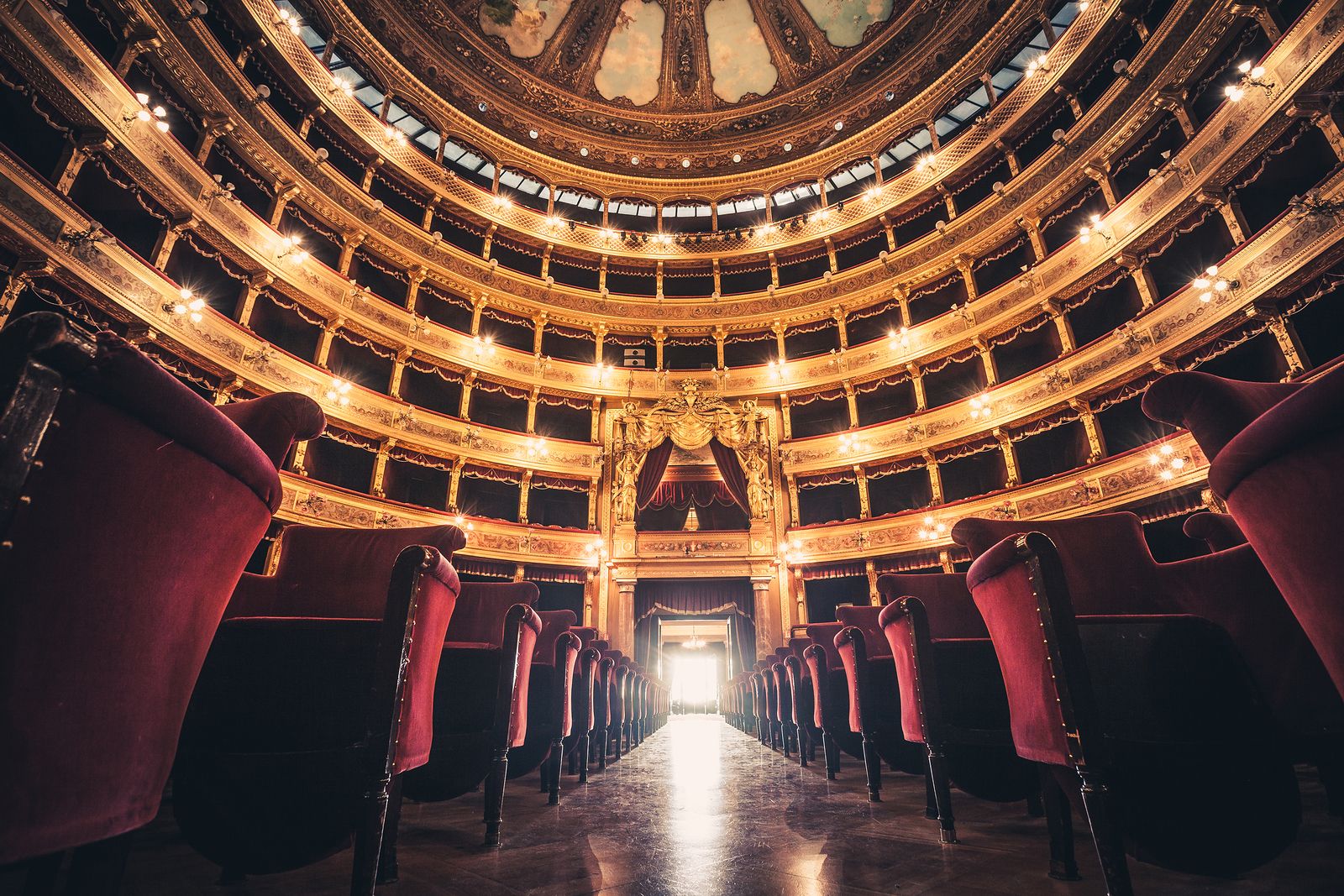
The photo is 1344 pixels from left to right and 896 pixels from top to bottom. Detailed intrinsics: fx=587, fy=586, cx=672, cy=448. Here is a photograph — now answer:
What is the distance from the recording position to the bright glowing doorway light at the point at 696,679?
2447cm

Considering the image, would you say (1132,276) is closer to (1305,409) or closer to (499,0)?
(1305,409)

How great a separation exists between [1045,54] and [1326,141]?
6.12 metres

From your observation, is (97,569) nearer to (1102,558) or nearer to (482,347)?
(1102,558)

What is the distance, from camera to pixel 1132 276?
1056 centimetres

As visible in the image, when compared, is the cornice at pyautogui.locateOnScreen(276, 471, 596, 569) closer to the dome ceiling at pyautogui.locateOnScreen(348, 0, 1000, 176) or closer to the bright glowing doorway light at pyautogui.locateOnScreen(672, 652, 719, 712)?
the dome ceiling at pyautogui.locateOnScreen(348, 0, 1000, 176)

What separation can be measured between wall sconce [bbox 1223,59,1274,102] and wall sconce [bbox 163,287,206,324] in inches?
609

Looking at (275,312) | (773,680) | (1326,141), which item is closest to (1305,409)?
(773,680)

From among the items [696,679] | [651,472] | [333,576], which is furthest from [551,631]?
[696,679]

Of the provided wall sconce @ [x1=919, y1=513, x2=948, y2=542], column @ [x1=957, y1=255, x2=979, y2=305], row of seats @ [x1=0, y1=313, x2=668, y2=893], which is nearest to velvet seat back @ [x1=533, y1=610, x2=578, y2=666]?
row of seats @ [x1=0, y1=313, x2=668, y2=893]

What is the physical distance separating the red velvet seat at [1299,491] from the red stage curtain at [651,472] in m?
12.2

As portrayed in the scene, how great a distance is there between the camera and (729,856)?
6.86 ft

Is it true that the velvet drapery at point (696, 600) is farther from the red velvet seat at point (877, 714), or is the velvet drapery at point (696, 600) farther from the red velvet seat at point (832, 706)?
the red velvet seat at point (877, 714)

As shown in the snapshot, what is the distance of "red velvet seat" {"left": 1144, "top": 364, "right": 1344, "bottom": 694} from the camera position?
100cm

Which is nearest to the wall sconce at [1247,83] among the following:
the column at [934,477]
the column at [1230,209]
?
the column at [1230,209]
